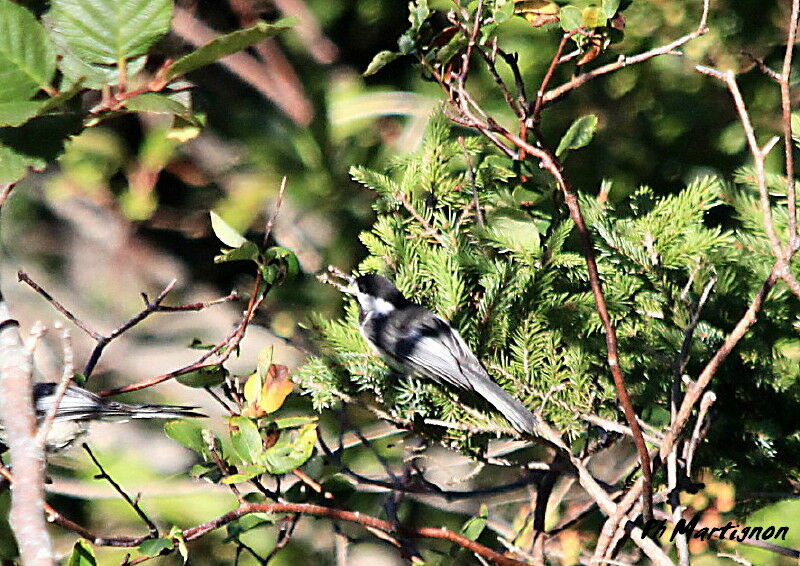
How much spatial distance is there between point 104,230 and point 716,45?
1.76 metres

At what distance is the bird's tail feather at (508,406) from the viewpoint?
1.06 m

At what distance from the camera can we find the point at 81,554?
0.96 metres

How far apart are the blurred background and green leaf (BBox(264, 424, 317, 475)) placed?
0.79 meters

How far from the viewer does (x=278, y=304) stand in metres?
2.15

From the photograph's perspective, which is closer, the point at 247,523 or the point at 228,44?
the point at 228,44

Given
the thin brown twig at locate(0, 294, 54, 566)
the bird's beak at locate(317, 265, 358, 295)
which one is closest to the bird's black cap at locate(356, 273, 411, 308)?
the bird's beak at locate(317, 265, 358, 295)

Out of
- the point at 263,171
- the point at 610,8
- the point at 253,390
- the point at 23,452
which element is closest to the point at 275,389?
the point at 253,390

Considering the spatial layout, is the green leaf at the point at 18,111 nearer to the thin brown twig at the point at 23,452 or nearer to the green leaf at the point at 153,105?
the green leaf at the point at 153,105

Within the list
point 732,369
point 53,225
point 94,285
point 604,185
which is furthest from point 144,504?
point 732,369

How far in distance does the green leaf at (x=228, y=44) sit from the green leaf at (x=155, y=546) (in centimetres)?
54

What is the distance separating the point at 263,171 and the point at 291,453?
129 cm

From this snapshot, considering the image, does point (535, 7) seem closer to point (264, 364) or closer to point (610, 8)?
point (610, 8)

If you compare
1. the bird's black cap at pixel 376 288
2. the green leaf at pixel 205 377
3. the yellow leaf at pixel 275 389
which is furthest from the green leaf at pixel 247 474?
the bird's black cap at pixel 376 288

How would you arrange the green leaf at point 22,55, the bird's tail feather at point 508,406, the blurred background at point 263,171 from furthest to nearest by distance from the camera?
the blurred background at point 263,171
the bird's tail feather at point 508,406
the green leaf at point 22,55
